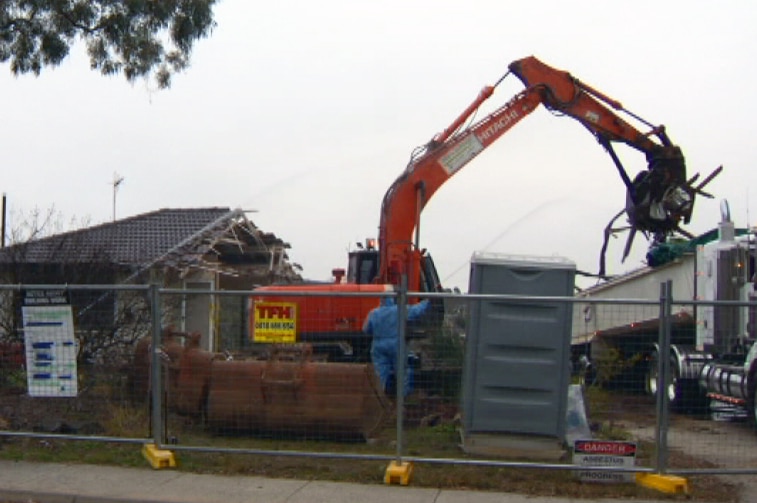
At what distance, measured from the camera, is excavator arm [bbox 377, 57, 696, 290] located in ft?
53.8

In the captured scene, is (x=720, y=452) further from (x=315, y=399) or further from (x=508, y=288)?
(x=315, y=399)

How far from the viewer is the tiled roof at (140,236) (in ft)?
54.8

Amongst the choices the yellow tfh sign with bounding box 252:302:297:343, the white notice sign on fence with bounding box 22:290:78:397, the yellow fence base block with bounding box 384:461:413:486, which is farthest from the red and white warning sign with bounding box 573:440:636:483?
the white notice sign on fence with bounding box 22:290:78:397

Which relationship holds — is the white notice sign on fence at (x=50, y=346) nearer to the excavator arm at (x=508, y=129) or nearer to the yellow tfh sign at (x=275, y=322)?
the yellow tfh sign at (x=275, y=322)

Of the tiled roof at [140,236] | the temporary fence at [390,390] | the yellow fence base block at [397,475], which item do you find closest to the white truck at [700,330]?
the temporary fence at [390,390]

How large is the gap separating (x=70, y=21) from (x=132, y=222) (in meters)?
12.4

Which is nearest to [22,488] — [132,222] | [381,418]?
[381,418]

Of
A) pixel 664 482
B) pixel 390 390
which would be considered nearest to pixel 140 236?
pixel 390 390

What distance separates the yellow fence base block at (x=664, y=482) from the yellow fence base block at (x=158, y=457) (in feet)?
15.2

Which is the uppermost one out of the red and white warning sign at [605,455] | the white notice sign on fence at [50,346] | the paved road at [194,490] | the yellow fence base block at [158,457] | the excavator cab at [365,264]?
the excavator cab at [365,264]

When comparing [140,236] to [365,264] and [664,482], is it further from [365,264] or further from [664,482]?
[664,482]

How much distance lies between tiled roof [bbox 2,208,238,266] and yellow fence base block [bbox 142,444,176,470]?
20.1 ft

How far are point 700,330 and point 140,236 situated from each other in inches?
532

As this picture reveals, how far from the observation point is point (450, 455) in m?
10.7
